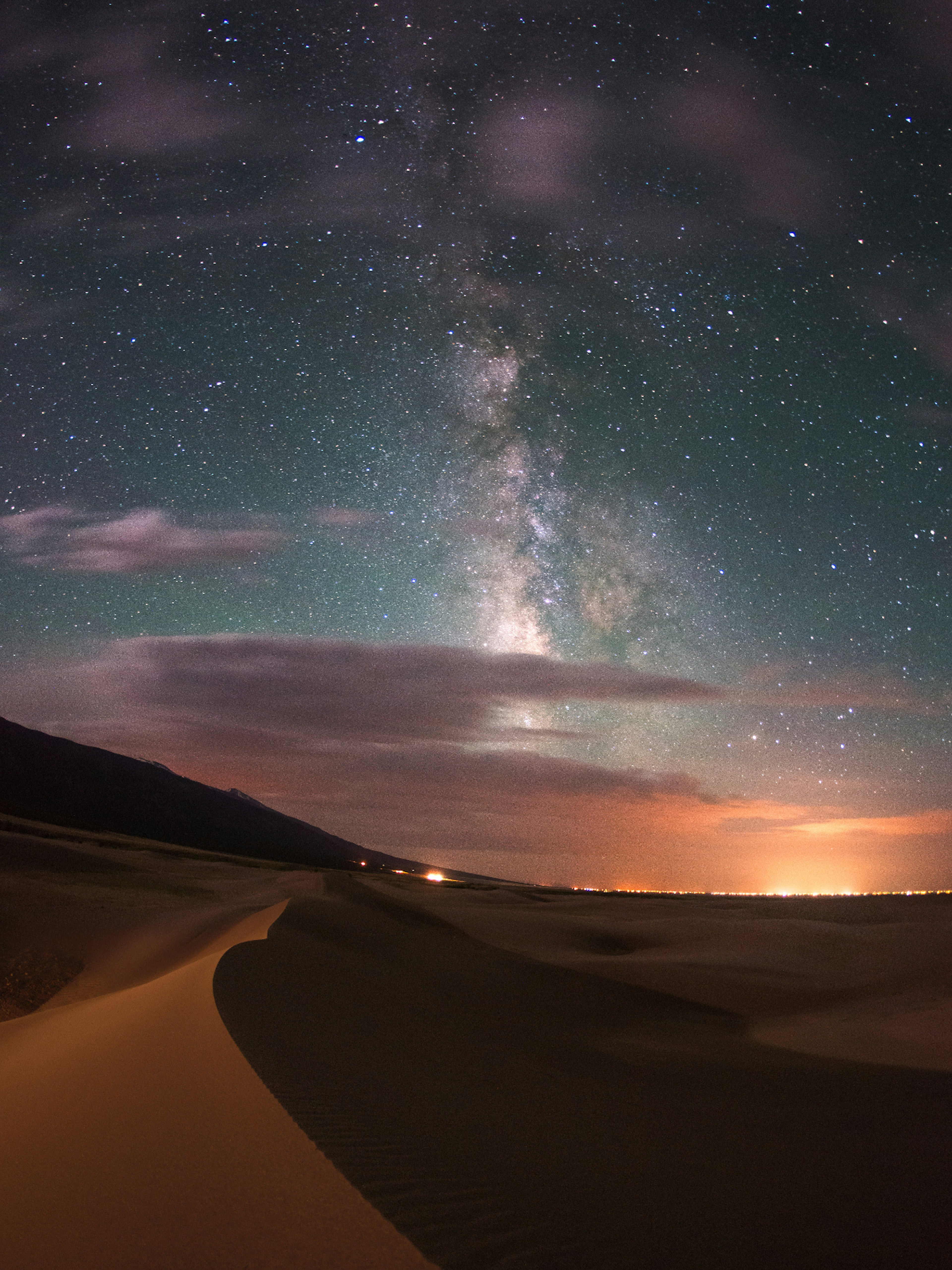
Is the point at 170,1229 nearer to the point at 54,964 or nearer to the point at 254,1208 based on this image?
the point at 254,1208

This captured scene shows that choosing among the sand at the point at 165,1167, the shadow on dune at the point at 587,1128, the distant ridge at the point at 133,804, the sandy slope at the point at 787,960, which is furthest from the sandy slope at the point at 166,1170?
the distant ridge at the point at 133,804

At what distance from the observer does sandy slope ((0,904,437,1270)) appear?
2.70 m

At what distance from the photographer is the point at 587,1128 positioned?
15.6 feet

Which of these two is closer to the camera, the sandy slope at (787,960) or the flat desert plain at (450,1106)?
the flat desert plain at (450,1106)

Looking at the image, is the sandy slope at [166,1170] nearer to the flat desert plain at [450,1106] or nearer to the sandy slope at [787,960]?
the flat desert plain at [450,1106]

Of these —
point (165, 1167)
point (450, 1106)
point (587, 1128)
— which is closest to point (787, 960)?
point (587, 1128)

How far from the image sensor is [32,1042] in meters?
6.62

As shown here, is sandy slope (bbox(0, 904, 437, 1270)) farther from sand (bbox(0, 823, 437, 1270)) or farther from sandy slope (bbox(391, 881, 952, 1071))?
sandy slope (bbox(391, 881, 952, 1071))

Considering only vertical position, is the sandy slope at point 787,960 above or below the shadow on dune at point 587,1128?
below

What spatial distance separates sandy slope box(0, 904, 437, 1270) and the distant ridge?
84087 mm

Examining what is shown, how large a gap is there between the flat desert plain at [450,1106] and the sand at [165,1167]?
0.6 inches

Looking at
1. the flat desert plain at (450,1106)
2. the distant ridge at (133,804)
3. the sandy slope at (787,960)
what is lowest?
the distant ridge at (133,804)

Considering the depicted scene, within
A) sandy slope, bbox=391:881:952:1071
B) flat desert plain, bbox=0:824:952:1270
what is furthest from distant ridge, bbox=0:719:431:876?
flat desert plain, bbox=0:824:952:1270

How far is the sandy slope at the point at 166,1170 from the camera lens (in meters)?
2.70
